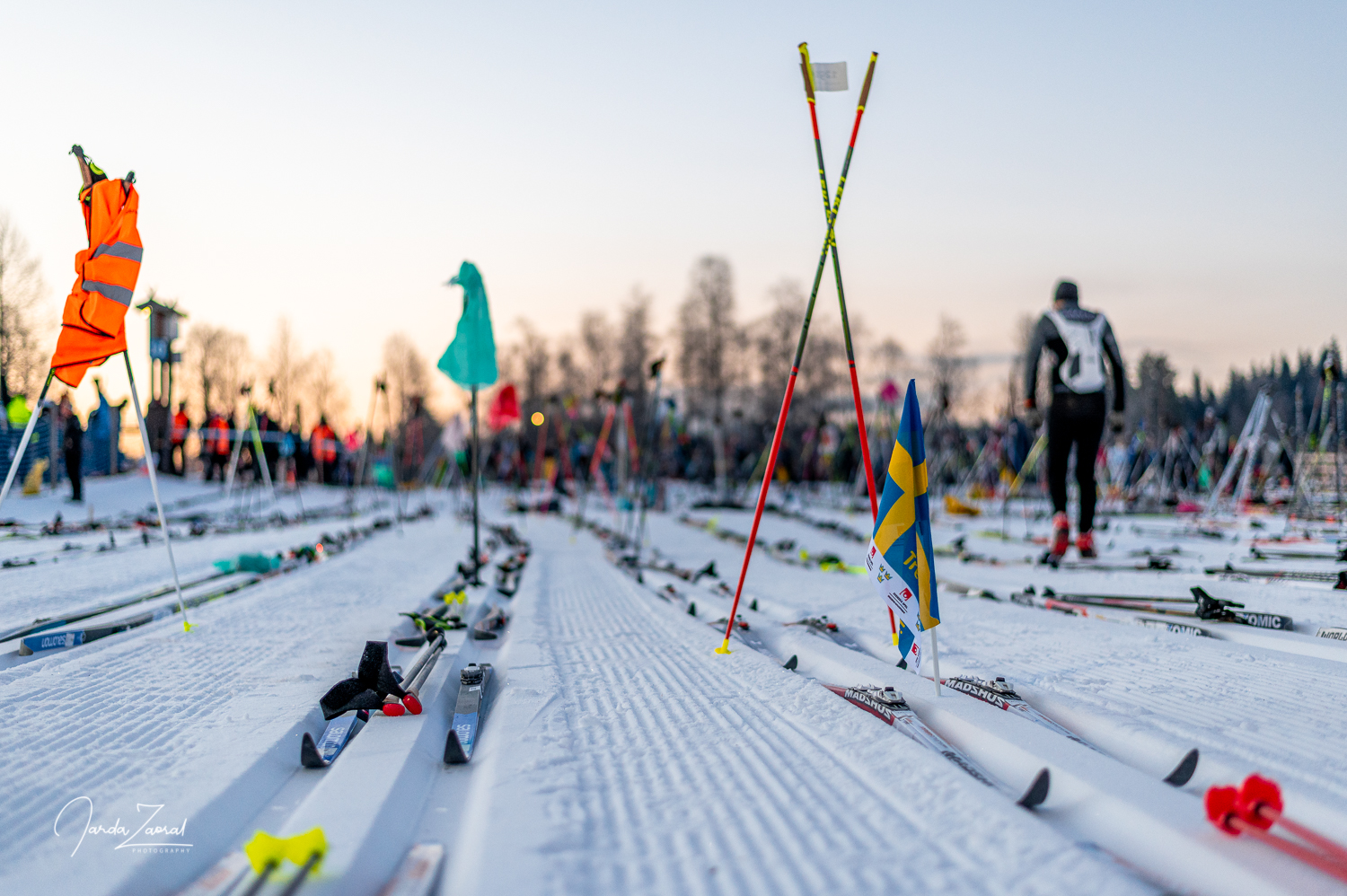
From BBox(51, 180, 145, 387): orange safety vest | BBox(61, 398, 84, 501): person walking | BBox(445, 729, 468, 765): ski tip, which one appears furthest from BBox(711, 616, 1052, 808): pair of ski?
BBox(61, 398, 84, 501): person walking

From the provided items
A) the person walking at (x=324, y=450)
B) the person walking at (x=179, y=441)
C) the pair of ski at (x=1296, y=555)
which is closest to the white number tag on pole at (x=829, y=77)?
the pair of ski at (x=1296, y=555)

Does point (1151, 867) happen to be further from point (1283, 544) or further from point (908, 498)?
point (1283, 544)

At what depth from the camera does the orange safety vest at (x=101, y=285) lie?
3.43 metres

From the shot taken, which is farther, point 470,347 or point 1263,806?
point 470,347

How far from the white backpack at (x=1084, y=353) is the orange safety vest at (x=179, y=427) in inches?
833

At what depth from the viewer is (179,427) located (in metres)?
19.3

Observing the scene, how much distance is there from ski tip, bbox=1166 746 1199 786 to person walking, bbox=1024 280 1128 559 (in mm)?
4987

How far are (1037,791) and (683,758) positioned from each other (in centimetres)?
90

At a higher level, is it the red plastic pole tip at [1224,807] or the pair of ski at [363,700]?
the red plastic pole tip at [1224,807]

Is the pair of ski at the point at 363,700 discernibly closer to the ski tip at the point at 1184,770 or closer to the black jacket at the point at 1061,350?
the ski tip at the point at 1184,770

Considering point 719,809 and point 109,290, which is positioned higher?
point 109,290

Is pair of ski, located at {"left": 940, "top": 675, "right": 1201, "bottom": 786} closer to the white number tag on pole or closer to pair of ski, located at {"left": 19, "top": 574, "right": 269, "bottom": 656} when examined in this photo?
the white number tag on pole

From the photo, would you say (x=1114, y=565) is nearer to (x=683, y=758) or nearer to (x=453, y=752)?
(x=683, y=758)

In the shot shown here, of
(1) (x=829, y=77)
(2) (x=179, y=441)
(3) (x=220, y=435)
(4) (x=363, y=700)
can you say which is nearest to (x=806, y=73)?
(1) (x=829, y=77)
